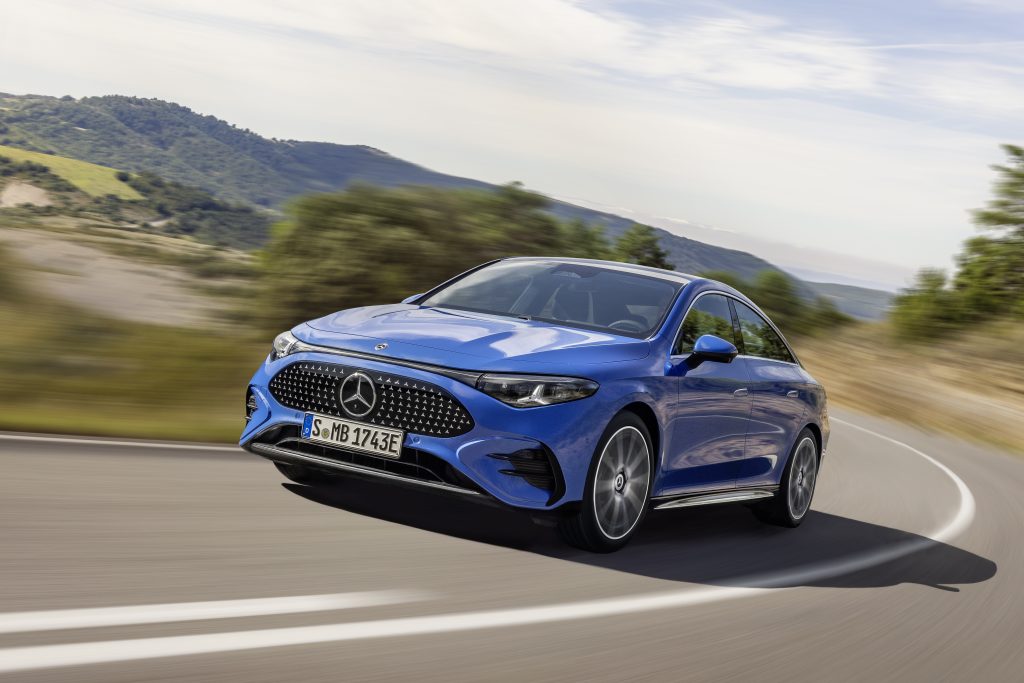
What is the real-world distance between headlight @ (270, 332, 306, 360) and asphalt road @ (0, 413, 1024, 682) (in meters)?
0.80

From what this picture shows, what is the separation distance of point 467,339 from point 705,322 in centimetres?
192

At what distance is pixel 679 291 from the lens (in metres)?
7.19

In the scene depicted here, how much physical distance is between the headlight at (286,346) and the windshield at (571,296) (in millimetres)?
1152

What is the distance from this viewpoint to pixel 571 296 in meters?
7.05

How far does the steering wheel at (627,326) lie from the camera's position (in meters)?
6.70

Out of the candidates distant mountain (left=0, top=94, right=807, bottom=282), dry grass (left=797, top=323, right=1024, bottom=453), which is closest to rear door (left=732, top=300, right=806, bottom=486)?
distant mountain (left=0, top=94, right=807, bottom=282)

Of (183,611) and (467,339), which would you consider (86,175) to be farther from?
(183,611)

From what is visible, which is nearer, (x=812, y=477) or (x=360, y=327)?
(x=360, y=327)

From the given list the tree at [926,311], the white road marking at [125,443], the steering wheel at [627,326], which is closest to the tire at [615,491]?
the steering wheel at [627,326]

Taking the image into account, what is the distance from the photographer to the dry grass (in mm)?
24234

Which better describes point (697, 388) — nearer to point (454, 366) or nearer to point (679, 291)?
point (679, 291)

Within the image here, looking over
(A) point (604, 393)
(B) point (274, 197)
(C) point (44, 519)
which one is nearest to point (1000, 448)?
(B) point (274, 197)

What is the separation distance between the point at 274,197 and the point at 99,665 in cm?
1516

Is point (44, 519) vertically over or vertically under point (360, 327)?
under
